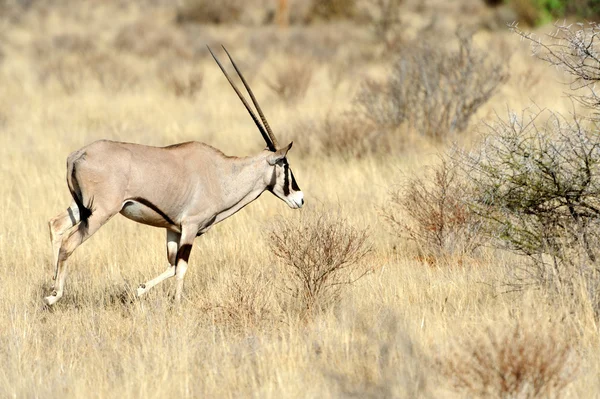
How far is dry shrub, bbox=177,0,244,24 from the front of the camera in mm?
38156

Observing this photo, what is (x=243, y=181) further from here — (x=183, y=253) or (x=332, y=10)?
(x=332, y=10)

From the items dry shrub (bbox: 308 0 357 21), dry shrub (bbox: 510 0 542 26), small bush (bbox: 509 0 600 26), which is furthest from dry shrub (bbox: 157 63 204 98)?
dry shrub (bbox: 510 0 542 26)

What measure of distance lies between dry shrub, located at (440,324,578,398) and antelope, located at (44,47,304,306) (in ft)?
8.28

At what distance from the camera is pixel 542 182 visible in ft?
20.5

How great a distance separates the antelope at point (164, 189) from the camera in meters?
6.17

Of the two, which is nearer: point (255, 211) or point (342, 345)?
point (342, 345)

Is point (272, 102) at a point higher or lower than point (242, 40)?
lower

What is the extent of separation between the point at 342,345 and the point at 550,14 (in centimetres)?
2919

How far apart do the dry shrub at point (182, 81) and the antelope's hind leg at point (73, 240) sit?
12.1 metres

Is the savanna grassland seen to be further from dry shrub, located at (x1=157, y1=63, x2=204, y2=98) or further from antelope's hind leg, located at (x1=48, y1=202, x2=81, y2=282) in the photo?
dry shrub, located at (x1=157, y1=63, x2=204, y2=98)

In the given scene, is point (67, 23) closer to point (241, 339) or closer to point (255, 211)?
point (255, 211)

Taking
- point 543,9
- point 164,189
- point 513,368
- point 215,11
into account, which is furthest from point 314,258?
point 215,11

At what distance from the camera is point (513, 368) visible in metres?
4.62

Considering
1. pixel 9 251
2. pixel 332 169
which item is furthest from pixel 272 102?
pixel 9 251
